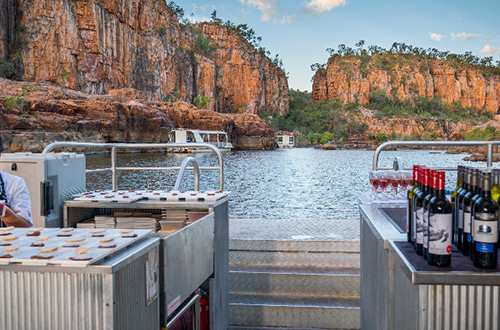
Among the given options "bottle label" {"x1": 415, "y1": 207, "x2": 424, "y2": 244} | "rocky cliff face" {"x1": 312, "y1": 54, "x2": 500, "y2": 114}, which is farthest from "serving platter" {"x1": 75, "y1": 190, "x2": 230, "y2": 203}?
"rocky cliff face" {"x1": 312, "y1": 54, "x2": 500, "y2": 114}

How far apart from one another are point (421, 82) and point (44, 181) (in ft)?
402

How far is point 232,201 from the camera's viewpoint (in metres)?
12.7

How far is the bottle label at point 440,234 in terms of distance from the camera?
45.0 inches

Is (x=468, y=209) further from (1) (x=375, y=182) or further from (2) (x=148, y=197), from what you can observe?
(2) (x=148, y=197)

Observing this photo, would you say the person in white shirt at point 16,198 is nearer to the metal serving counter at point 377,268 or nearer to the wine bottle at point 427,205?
the metal serving counter at point 377,268

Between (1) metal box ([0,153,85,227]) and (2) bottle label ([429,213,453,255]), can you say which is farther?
(1) metal box ([0,153,85,227])

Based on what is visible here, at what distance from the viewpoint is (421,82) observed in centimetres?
11238

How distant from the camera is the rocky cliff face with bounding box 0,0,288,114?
45.4 m

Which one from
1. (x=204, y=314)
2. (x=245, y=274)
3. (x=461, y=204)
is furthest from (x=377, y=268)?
(x=245, y=274)

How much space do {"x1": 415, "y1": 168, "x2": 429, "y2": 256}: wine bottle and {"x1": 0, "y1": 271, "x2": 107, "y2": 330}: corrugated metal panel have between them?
3.11 ft

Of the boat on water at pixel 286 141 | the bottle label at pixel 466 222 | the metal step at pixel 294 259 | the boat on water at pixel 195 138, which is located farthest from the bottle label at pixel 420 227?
the boat on water at pixel 286 141

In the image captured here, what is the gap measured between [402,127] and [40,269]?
105 m

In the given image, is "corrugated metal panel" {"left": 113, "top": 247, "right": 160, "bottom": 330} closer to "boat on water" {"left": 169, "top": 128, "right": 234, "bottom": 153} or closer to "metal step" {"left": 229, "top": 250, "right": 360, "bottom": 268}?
"metal step" {"left": 229, "top": 250, "right": 360, "bottom": 268}

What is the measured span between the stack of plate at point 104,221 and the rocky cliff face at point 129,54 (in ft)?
157
